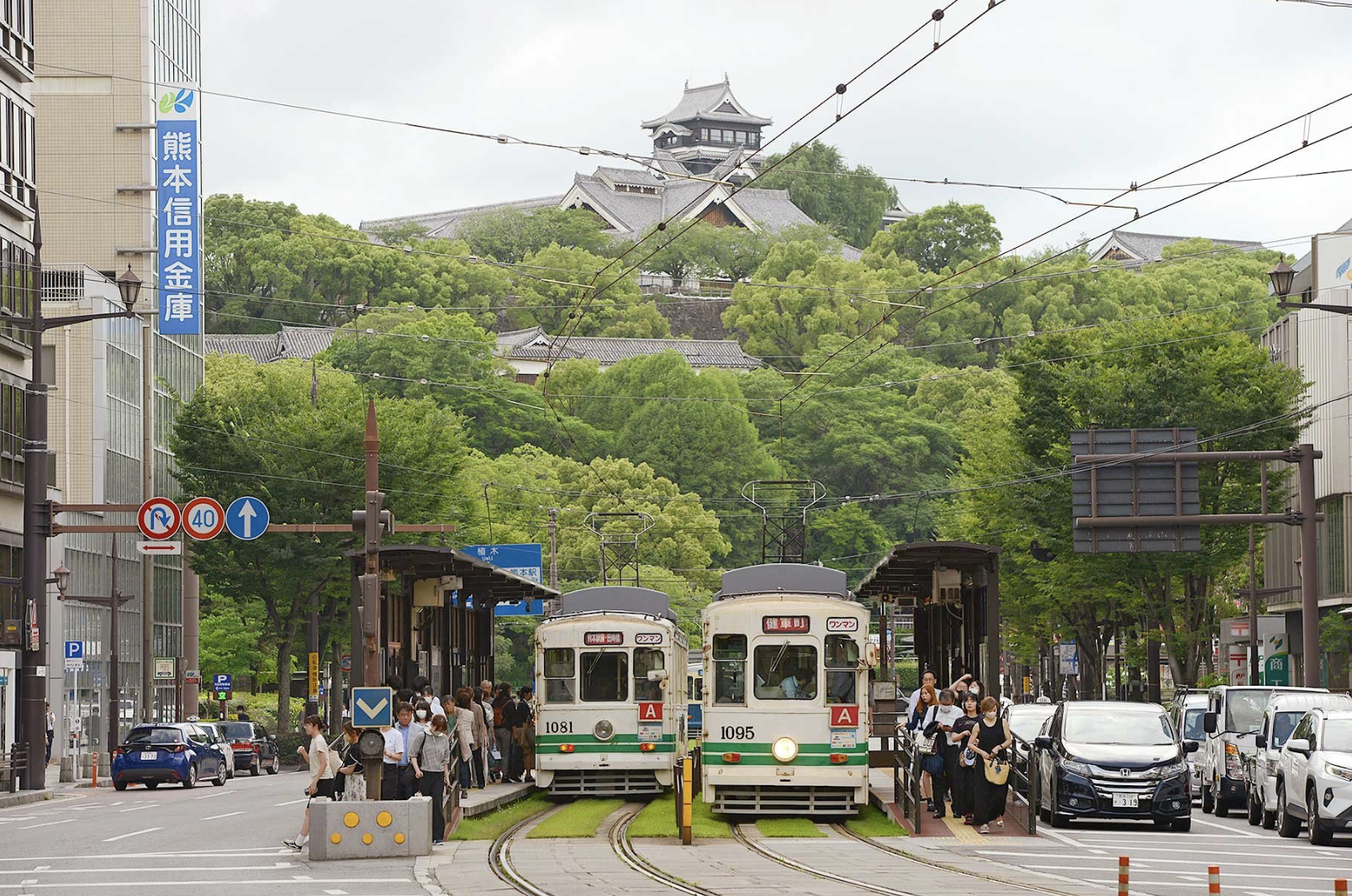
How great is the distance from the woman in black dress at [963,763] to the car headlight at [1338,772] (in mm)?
3818

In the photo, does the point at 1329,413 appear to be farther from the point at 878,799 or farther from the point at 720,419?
the point at 720,419

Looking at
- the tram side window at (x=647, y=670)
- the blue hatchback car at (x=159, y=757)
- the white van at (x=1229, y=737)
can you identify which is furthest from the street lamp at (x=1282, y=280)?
the blue hatchback car at (x=159, y=757)

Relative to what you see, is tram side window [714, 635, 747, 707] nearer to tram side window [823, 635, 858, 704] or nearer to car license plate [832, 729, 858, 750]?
tram side window [823, 635, 858, 704]

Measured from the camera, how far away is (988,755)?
22.7 meters

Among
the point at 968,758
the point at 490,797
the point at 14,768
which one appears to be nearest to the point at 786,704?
the point at 968,758

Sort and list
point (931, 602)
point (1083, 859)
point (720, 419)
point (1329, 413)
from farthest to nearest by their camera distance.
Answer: point (720, 419) → point (1329, 413) → point (931, 602) → point (1083, 859)

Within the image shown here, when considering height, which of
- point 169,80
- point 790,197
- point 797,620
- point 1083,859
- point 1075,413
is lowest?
point 1083,859

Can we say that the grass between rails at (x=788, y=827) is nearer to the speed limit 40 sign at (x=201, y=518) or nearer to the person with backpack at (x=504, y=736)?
the person with backpack at (x=504, y=736)

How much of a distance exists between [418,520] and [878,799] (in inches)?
1325

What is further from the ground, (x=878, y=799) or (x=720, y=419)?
(x=720, y=419)

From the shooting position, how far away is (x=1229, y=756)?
1130 inches

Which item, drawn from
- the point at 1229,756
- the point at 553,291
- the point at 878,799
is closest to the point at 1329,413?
the point at 1229,756

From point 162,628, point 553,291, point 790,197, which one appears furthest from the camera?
point 790,197

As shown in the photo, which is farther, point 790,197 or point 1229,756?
point 790,197
